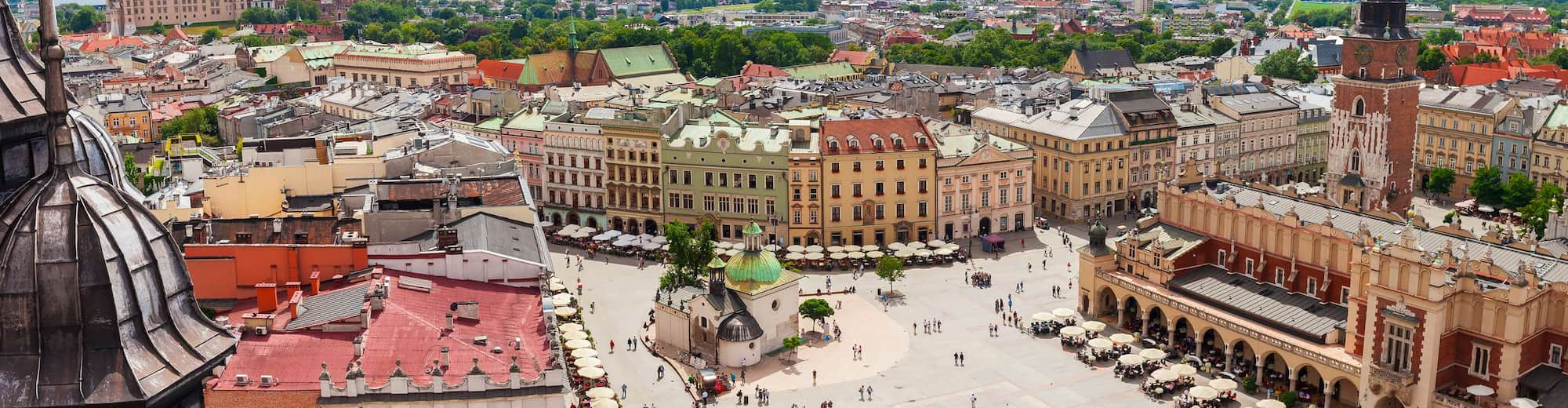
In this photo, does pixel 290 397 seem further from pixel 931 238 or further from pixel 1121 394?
pixel 931 238

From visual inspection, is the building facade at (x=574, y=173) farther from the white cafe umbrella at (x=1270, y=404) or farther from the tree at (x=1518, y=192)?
the tree at (x=1518, y=192)

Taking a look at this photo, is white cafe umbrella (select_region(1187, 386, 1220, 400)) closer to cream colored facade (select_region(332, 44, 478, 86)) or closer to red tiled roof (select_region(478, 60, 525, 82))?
red tiled roof (select_region(478, 60, 525, 82))

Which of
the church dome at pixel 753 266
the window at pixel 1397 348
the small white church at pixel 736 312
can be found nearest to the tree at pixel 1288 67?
the small white church at pixel 736 312

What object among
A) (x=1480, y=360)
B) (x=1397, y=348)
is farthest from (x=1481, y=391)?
(x=1397, y=348)

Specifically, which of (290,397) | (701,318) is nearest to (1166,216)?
(701,318)

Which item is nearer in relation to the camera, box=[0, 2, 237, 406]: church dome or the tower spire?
box=[0, 2, 237, 406]: church dome

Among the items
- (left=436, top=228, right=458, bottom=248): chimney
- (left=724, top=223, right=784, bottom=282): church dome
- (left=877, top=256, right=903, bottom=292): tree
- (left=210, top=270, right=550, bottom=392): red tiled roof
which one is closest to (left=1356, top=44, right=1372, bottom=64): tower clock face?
(left=877, top=256, right=903, bottom=292): tree

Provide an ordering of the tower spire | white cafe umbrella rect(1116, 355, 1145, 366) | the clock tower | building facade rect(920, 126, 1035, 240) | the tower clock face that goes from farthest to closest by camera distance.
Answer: building facade rect(920, 126, 1035, 240) → the tower clock face → the clock tower → white cafe umbrella rect(1116, 355, 1145, 366) → the tower spire
